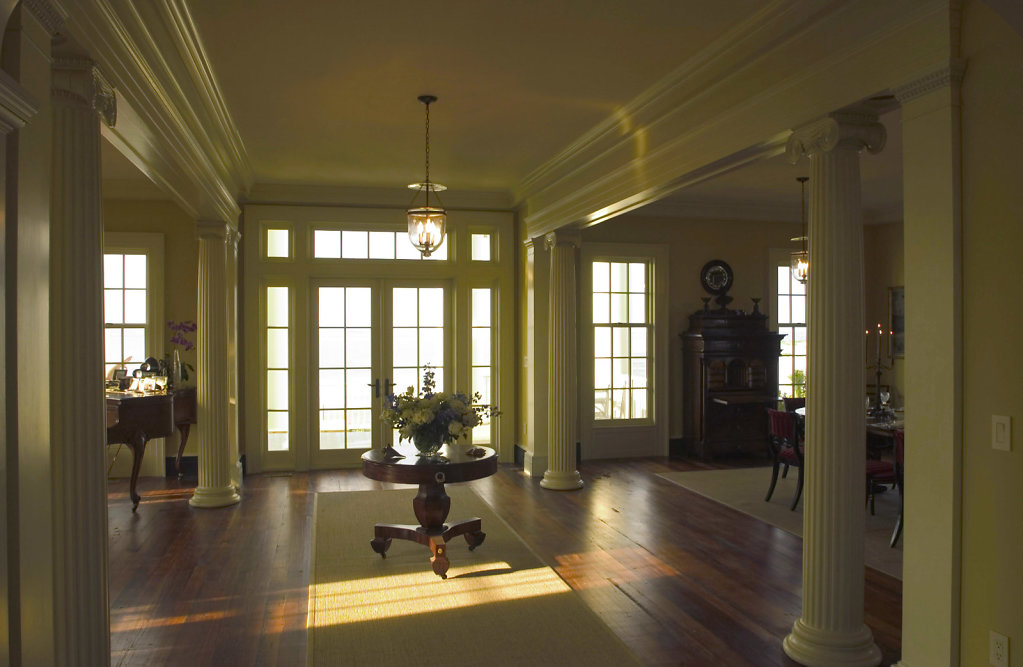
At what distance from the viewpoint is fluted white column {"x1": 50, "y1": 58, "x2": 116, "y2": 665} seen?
8.75ft

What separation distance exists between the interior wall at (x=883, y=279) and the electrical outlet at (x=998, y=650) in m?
7.41

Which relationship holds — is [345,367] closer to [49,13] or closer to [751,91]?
[751,91]

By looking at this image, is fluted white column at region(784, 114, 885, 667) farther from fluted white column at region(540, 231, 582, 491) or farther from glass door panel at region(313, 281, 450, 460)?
glass door panel at region(313, 281, 450, 460)

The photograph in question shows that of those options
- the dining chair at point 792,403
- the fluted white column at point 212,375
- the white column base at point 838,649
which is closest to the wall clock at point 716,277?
the dining chair at point 792,403

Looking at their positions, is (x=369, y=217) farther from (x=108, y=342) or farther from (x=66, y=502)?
(x=66, y=502)

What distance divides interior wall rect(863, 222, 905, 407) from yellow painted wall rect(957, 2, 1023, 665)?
734 centimetres

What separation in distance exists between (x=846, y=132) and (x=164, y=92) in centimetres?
334

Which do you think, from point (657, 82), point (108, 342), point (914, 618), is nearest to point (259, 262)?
point (108, 342)

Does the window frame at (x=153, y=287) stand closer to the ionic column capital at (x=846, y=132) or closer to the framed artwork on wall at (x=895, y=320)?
the ionic column capital at (x=846, y=132)

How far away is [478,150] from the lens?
6.75m

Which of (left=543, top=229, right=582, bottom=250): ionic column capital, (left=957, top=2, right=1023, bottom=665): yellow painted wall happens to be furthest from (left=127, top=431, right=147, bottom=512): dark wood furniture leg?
(left=957, top=2, right=1023, bottom=665): yellow painted wall

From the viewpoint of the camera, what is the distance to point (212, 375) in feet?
22.6

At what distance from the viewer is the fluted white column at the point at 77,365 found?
2.67m

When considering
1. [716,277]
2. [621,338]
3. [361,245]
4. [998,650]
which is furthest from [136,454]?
[716,277]
